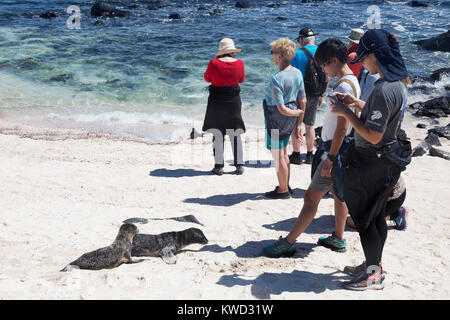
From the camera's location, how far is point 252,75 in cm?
1579

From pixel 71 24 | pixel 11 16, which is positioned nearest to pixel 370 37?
pixel 71 24

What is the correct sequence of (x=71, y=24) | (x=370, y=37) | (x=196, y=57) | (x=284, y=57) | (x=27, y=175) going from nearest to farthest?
(x=370, y=37) → (x=284, y=57) → (x=27, y=175) → (x=196, y=57) → (x=71, y=24)

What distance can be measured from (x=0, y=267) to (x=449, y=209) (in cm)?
459

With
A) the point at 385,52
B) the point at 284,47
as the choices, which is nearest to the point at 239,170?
the point at 284,47

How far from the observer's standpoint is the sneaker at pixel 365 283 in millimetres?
3934

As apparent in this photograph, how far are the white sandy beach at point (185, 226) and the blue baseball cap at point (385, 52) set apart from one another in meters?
1.64

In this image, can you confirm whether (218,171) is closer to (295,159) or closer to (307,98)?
(295,159)

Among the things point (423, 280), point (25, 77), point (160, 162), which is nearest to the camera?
point (423, 280)

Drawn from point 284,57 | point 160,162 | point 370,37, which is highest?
point 370,37

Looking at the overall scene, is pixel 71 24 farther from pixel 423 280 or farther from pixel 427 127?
pixel 423 280

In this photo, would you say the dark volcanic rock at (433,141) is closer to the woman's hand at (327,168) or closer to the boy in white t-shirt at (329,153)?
the boy in white t-shirt at (329,153)

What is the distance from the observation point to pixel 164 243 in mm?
4691

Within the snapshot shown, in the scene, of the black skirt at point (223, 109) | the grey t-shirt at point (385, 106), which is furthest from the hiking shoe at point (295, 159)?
the grey t-shirt at point (385, 106)

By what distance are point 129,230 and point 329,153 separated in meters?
1.96
